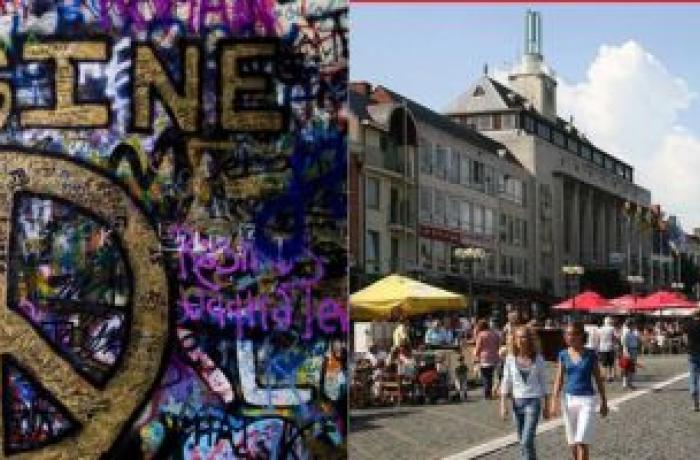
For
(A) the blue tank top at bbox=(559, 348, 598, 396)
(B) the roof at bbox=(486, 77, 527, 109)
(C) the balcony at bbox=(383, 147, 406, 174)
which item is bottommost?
(A) the blue tank top at bbox=(559, 348, 598, 396)

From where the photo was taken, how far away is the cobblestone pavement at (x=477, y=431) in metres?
15.0

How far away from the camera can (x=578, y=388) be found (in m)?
11.9

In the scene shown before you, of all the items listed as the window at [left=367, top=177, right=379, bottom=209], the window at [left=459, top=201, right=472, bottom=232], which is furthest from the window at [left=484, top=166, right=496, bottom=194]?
the window at [left=367, top=177, right=379, bottom=209]

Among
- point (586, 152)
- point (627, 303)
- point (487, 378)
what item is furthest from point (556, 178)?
point (487, 378)

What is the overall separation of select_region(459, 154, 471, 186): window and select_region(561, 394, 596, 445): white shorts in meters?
62.7

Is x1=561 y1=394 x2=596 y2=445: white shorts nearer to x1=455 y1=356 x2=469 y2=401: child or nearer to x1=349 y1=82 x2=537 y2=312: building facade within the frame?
x1=455 y1=356 x2=469 y2=401: child

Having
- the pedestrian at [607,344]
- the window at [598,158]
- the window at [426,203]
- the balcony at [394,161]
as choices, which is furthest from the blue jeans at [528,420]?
the window at [598,158]

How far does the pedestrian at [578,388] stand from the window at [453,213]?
59483mm

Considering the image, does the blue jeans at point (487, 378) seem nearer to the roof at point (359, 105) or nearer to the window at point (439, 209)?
the roof at point (359, 105)

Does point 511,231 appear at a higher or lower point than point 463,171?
lower

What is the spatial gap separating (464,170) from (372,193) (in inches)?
633

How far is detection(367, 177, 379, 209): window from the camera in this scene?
60188 mm

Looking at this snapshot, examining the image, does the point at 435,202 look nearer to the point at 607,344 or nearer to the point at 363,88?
the point at 363,88

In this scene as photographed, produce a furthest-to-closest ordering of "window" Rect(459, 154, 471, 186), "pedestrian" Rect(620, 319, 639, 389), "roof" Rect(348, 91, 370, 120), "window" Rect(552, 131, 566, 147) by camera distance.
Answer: "window" Rect(552, 131, 566, 147) → "window" Rect(459, 154, 471, 186) → "roof" Rect(348, 91, 370, 120) → "pedestrian" Rect(620, 319, 639, 389)
